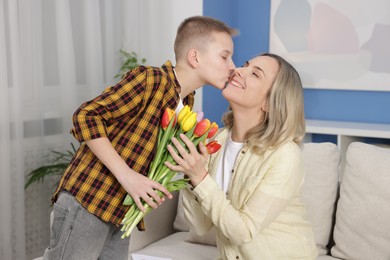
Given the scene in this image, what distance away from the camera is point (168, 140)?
5.55 feet

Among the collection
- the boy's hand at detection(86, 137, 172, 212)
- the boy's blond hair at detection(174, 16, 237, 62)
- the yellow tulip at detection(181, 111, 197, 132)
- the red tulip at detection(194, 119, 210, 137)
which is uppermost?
the boy's blond hair at detection(174, 16, 237, 62)

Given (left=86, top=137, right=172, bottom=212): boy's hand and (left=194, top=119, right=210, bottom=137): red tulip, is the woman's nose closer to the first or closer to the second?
(left=194, top=119, right=210, bottom=137): red tulip

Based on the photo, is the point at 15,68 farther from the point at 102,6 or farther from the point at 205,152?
the point at 205,152

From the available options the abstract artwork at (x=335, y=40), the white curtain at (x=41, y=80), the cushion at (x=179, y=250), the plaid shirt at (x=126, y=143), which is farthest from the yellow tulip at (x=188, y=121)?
the abstract artwork at (x=335, y=40)

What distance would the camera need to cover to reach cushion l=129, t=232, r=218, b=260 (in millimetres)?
2576

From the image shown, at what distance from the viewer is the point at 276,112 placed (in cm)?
185

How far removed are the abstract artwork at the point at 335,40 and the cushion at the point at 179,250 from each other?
6.61ft

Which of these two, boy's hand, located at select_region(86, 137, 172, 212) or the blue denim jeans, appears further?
the blue denim jeans

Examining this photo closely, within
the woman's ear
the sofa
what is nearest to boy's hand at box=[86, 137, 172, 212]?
the woman's ear

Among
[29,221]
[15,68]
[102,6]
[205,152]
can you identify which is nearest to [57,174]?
[29,221]

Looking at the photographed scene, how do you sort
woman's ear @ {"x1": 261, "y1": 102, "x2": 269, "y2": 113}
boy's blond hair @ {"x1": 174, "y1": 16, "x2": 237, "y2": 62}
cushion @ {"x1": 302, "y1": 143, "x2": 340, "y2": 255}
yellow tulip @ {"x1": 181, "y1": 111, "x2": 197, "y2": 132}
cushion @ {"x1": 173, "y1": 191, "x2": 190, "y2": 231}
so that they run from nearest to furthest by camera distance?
yellow tulip @ {"x1": 181, "y1": 111, "x2": 197, "y2": 132}
woman's ear @ {"x1": 261, "y1": 102, "x2": 269, "y2": 113}
boy's blond hair @ {"x1": 174, "y1": 16, "x2": 237, "y2": 62}
cushion @ {"x1": 302, "y1": 143, "x2": 340, "y2": 255}
cushion @ {"x1": 173, "y1": 191, "x2": 190, "y2": 231}

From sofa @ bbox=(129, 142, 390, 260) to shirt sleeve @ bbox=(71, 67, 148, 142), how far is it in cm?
85

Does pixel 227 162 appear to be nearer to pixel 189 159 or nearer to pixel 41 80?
pixel 189 159

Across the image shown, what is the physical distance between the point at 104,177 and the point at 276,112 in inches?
22.4
